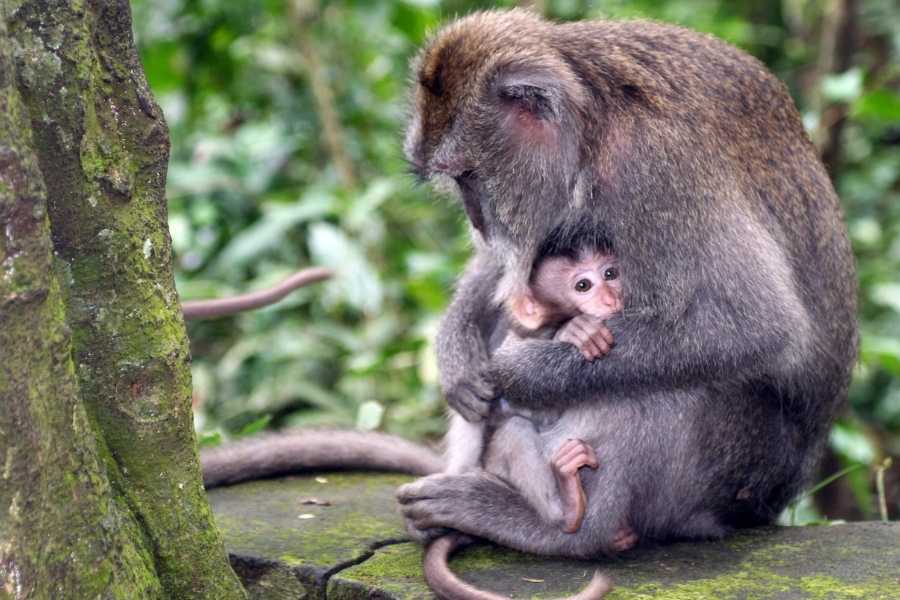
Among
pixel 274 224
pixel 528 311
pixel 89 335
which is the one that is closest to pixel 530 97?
pixel 528 311

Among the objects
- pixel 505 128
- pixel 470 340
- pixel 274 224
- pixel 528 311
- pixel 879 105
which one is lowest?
pixel 470 340

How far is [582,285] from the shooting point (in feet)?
12.2

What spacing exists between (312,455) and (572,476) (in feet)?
4.48

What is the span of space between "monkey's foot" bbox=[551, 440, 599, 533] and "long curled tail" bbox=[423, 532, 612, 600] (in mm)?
202

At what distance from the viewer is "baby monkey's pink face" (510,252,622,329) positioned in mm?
3693

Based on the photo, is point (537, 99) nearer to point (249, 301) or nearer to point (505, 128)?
point (505, 128)

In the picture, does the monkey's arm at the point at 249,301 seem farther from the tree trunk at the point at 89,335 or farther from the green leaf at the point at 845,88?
the green leaf at the point at 845,88

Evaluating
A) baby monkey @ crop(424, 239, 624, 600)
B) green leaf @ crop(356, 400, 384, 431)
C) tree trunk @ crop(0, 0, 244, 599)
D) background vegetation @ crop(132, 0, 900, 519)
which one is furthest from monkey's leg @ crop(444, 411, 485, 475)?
background vegetation @ crop(132, 0, 900, 519)

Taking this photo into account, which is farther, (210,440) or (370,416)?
(370,416)

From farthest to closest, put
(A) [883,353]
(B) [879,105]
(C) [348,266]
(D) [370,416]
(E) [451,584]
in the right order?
(C) [348,266], (B) [879,105], (A) [883,353], (D) [370,416], (E) [451,584]

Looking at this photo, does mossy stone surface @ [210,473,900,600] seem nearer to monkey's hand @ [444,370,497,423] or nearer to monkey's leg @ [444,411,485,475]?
monkey's leg @ [444,411,485,475]

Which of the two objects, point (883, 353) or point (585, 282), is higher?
point (585, 282)

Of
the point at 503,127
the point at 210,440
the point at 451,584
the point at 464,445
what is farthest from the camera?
the point at 210,440

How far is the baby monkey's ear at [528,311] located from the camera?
12.8 feet
